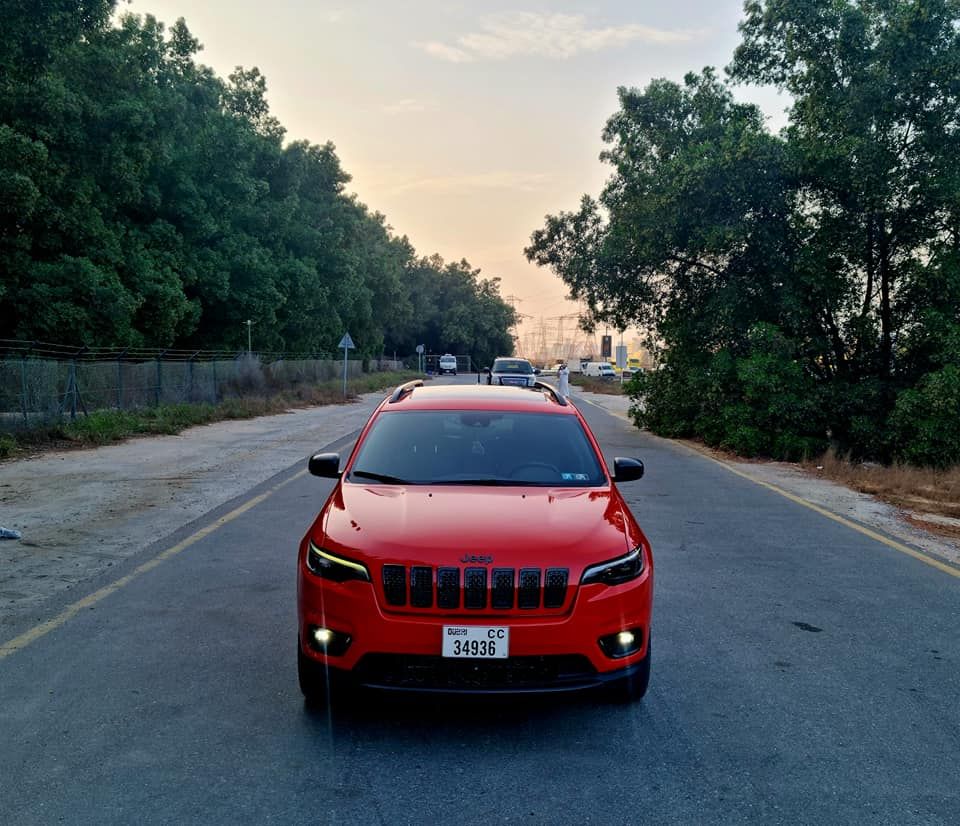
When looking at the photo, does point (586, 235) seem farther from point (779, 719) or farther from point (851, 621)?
point (779, 719)

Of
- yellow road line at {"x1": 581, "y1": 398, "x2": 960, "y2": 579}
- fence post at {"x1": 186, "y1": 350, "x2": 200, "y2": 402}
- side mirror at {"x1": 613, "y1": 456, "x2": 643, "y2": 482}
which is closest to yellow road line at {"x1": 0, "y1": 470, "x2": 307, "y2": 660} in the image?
side mirror at {"x1": 613, "y1": 456, "x2": 643, "y2": 482}

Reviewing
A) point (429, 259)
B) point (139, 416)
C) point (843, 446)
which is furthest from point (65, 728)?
point (429, 259)

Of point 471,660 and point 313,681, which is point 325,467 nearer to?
point 313,681

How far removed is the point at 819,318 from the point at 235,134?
30703 millimetres

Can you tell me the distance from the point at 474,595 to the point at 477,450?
172 centimetres

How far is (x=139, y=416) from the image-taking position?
24.7m

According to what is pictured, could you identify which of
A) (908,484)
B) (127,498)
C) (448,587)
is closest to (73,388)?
(127,498)

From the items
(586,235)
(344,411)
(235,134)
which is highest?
(235,134)

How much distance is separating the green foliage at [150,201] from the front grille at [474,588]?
19.7 m

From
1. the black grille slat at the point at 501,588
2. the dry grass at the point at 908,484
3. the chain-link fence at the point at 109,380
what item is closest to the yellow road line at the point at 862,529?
the dry grass at the point at 908,484

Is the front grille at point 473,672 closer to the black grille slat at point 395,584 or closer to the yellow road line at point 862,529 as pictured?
the black grille slat at point 395,584

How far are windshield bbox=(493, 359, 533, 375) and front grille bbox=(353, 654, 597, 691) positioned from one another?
117 ft

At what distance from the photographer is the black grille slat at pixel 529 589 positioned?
4.19m

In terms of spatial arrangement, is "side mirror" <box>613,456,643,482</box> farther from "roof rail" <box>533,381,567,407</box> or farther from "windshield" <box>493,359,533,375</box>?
"windshield" <box>493,359,533,375</box>
